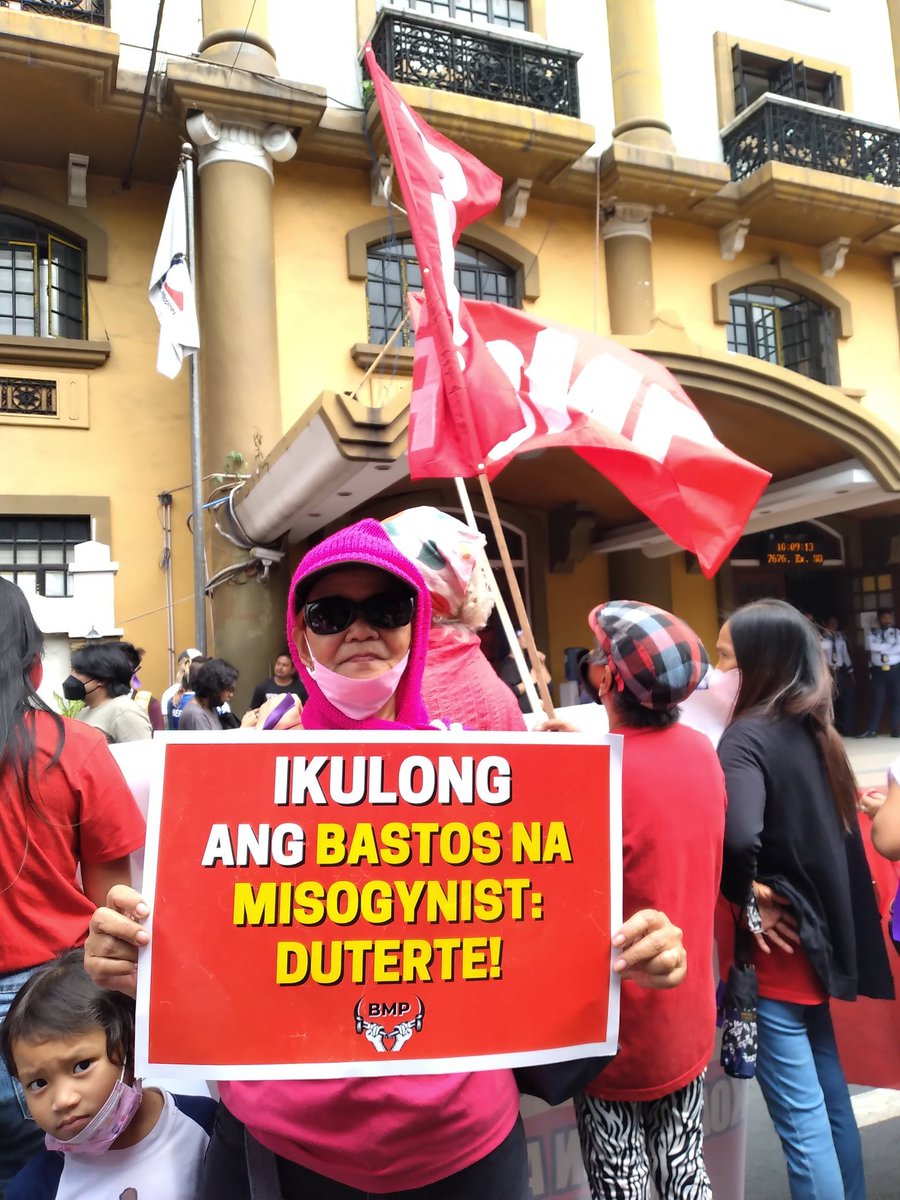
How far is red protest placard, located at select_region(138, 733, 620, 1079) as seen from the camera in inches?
49.9

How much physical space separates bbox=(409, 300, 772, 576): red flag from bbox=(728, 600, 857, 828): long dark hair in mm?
787

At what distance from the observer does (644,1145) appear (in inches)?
76.7

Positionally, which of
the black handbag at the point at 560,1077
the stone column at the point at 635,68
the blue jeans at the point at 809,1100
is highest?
the stone column at the point at 635,68

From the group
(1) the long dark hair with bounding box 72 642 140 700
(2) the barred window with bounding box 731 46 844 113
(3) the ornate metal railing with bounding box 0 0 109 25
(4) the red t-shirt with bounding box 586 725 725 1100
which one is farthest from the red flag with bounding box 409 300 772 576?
(2) the barred window with bounding box 731 46 844 113

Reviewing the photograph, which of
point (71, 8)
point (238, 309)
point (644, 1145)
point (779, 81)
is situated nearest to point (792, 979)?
point (644, 1145)

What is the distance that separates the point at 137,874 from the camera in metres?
2.09

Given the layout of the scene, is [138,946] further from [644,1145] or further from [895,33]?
[895,33]

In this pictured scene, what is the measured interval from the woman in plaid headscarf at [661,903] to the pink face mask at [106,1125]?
3.19 feet

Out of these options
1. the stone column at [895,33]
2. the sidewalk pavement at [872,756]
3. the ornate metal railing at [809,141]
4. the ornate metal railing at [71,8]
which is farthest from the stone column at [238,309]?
the stone column at [895,33]

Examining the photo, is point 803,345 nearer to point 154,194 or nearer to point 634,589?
point 634,589

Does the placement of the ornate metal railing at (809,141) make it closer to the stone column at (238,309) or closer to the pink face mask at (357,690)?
the stone column at (238,309)

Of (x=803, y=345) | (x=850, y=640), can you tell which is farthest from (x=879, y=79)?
(x=850, y=640)

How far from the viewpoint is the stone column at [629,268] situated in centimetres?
1091

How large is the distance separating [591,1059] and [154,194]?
10.4 metres
